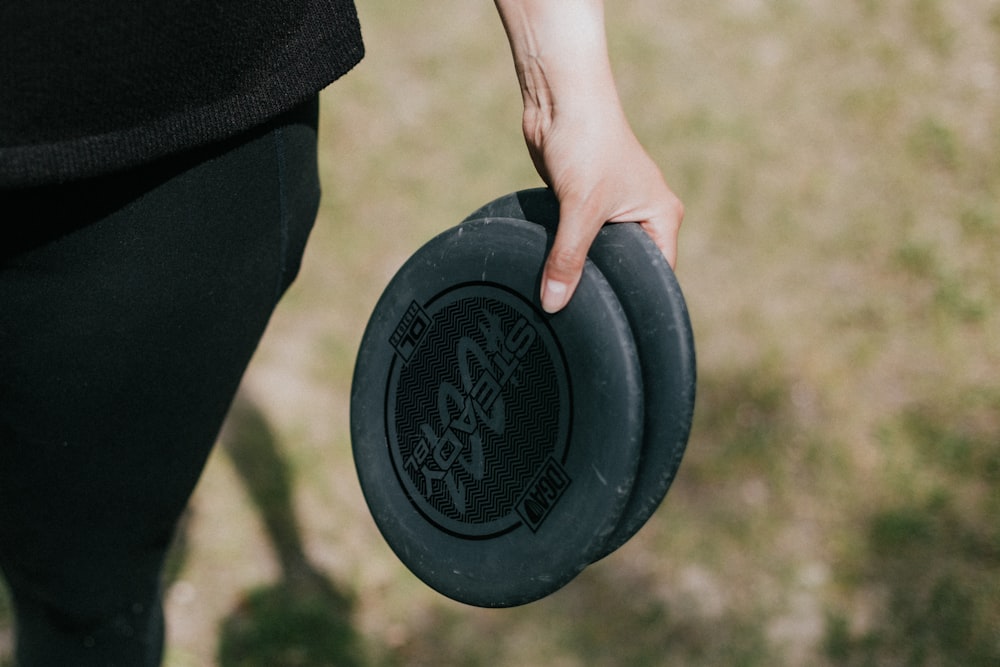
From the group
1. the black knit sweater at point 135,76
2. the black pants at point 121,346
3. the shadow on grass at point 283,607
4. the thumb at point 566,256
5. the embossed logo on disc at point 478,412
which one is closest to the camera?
the black knit sweater at point 135,76

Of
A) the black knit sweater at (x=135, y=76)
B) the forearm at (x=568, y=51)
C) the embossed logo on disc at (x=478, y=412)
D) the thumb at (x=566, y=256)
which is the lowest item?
the embossed logo on disc at (x=478, y=412)

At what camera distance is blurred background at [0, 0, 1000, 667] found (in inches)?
98.9

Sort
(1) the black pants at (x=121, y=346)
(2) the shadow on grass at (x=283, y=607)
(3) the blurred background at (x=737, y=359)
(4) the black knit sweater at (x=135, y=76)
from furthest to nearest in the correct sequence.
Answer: (3) the blurred background at (x=737, y=359) → (2) the shadow on grass at (x=283, y=607) → (1) the black pants at (x=121, y=346) → (4) the black knit sweater at (x=135, y=76)

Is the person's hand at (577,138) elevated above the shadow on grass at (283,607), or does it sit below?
above

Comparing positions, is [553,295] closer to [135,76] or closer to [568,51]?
[568,51]

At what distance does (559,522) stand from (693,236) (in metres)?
2.37

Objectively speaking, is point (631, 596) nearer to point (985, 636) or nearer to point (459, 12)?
point (985, 636)

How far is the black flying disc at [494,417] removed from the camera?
49.0 inches

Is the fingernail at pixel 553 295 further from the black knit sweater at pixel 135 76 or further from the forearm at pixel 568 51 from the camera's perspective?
the black knit sweater at pixel 135 76

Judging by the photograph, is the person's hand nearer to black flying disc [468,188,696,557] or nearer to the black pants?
black flying disc [468,188,696,557]

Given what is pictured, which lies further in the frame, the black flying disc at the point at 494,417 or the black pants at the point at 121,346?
the black flying disc at the point at 494,417

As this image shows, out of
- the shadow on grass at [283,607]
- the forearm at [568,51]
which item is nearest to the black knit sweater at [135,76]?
the forearm at [568,51]

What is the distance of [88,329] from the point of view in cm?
115

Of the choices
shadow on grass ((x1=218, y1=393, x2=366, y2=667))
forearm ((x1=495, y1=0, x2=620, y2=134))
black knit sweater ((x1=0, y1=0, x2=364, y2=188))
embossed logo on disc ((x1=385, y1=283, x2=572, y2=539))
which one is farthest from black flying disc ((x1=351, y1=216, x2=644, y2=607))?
shadow on grass ((x1=218, y1=393, x2=366, y2=667))
